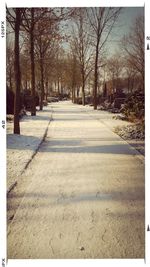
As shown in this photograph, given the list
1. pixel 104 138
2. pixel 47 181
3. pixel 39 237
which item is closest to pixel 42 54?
pixel 104 138

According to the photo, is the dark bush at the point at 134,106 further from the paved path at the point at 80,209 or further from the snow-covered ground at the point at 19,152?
the paved path at the point at 80,209

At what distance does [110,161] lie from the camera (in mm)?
5754

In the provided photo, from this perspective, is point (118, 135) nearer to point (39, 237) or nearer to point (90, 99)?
point (39, 237)

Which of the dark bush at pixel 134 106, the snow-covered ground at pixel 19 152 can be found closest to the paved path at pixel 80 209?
the snow-covered ground at pixel 19 152

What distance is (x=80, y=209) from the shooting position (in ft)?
11.5

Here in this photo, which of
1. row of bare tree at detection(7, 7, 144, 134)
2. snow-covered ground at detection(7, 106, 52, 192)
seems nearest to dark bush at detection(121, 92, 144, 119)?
row of bare tree at detection(7, 7, 144, 134)

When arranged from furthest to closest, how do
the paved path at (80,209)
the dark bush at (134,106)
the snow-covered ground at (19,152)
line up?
1. the dark bush at (134,106)
2. the snow-covered ground at (19,152)
3. the paved path at (80,209)

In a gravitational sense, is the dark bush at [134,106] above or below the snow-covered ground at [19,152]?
above

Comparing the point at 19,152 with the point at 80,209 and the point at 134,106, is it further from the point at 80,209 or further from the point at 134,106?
the point at 134,106

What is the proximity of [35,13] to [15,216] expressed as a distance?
694 cm

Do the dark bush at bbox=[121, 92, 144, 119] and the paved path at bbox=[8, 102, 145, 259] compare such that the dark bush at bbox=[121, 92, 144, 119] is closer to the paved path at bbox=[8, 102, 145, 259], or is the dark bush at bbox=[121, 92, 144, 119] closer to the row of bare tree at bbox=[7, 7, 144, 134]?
the row of bare tree at bbox=[7, 7, 144, 134]

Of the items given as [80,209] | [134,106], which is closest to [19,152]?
[80,209]

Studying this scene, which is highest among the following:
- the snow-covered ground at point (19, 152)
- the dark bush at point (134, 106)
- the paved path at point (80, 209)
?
the dark bush at point (134, 106)

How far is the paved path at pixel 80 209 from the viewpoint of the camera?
272cm
